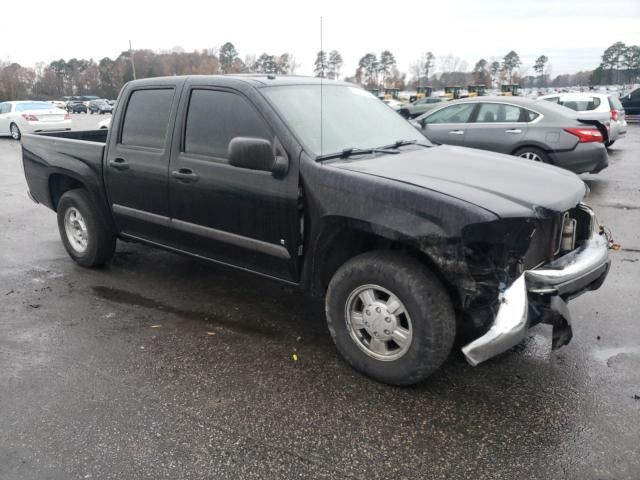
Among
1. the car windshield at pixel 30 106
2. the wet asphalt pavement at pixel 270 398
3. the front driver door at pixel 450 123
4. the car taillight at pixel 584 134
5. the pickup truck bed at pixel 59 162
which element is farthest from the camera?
the car windshield at pixel 30 106

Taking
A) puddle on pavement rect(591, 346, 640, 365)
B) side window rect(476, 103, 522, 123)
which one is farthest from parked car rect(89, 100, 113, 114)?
puddle on pavement rect(591, 346, 640, 365)

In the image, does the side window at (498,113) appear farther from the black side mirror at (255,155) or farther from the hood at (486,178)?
the black side mirror at (255,155)

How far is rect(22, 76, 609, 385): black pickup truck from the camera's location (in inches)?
120

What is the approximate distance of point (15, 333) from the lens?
4.30 meters

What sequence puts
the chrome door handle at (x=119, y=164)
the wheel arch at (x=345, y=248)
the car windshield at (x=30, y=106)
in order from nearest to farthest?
the wheel arch at (x=345, y=248) < the chrome door handle at (x=119, y=164) < the car windshield at (x=30, y=106)

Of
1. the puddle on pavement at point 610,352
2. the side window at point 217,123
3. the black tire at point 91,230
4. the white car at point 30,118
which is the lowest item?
the puddle on pavement at point 610,352

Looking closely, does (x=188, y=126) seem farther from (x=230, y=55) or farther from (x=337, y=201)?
(x=230, y=55)

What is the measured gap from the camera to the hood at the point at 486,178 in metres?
3.09

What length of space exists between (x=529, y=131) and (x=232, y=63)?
224 ft

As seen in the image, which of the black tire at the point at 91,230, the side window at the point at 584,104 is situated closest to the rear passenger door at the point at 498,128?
the side window at the point at 584,104

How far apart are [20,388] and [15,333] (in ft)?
3.16

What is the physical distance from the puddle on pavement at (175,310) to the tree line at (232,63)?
65.7m

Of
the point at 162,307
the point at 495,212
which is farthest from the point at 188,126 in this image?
the point at 495,212

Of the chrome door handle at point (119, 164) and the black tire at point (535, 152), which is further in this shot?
the black tire at point (535, 152)
